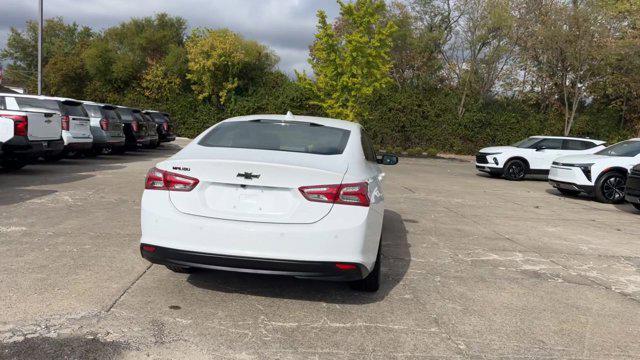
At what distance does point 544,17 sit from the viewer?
2758cm

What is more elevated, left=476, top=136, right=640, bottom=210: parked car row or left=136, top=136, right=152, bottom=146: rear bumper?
left=476, top=136, right=640, bottom=210: parked car row

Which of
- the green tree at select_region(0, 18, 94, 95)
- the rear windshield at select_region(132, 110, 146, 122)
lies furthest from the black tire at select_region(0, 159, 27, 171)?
the green tree at select_region(0, 18, 94, 95)

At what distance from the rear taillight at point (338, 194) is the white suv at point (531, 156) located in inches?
597

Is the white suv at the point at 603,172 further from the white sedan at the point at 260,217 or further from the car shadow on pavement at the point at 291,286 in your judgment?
the white sedan at the point at 260,217

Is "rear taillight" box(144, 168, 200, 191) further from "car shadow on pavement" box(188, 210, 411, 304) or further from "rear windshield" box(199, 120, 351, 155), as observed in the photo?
"car shadow on pavement" box(188, 210, 411, 304)

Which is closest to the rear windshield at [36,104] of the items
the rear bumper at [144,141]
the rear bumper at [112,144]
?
the rear bumper at [112,144]

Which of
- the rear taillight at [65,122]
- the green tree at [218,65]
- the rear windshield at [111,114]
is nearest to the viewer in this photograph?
the rear taillight at [65,122]

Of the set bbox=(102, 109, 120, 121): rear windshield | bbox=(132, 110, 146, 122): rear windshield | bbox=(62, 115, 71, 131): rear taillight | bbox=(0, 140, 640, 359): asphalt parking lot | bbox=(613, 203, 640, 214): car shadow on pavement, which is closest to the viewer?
bbox=(0, 140, 640, 359): asphalt parking lot

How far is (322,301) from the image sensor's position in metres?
4.32

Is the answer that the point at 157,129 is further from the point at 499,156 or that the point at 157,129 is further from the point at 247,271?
the point at 247,271

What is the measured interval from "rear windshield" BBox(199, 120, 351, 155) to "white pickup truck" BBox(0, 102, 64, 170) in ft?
24.7

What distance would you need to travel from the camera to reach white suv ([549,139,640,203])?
12.6 meters

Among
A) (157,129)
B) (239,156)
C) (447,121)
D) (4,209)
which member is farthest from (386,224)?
(447,121)

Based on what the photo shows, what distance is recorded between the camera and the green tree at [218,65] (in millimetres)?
32312
